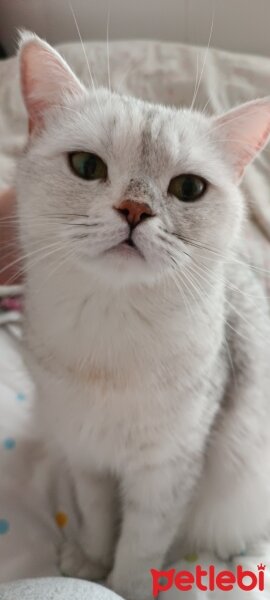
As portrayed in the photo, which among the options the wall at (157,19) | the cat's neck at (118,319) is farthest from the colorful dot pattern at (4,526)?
the wall at (157,19)

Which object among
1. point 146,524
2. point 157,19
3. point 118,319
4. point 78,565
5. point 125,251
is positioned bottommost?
point 78,565

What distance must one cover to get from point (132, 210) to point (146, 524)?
0.51m

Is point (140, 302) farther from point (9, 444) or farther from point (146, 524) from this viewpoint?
point (9, 444)

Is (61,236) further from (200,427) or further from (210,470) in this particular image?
(210,470)

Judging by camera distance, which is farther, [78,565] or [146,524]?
[78,565]

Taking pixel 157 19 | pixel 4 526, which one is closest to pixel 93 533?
pixel 4 526

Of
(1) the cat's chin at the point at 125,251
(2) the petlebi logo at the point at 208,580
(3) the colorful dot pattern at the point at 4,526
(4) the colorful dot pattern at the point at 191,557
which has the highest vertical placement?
(1) the cat's chin at the point at 125,251

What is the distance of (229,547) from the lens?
102 cm

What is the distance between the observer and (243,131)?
796 millimetres

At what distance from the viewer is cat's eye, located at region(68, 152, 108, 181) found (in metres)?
0.69

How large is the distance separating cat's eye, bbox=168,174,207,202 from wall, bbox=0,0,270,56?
1.32 m

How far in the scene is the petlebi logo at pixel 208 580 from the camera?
0.93m

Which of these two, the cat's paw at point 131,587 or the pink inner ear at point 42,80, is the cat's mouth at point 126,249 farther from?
the cat's paw at point 131,587

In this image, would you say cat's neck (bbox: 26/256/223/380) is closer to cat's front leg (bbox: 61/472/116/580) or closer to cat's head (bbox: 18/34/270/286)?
cat's head (bbox: 18/34/270/286)
